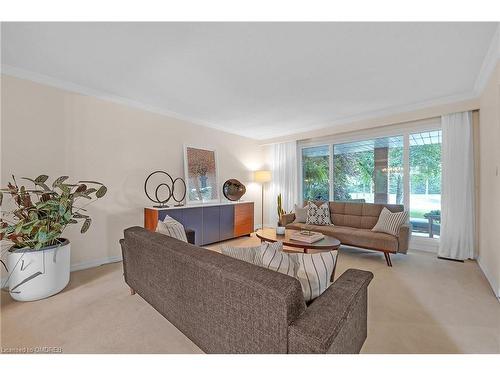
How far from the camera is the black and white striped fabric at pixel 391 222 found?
3175 mm

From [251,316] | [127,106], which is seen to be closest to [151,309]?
[251,316]

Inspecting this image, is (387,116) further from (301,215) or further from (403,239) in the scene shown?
(301,215)

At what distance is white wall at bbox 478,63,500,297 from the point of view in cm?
234

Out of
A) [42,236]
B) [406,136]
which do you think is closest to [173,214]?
[42,236]

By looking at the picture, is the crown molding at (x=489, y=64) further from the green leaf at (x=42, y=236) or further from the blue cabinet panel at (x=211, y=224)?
the green leaf at (x=42, y=236)

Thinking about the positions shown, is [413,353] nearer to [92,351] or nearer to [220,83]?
[92,351]

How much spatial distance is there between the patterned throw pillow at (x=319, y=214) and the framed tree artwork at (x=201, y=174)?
1805mm

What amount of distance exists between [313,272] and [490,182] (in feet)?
9.72

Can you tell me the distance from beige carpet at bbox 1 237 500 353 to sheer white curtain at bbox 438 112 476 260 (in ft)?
2.33

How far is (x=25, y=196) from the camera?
2209mm

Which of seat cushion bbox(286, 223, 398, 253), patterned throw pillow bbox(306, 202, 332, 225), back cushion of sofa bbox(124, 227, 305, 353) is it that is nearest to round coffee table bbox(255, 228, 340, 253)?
seat cushion bbox(286, 223, 398, 253)

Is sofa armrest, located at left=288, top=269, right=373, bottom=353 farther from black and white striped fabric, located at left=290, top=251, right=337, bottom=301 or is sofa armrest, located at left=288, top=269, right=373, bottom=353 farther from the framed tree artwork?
the framed tree artwork

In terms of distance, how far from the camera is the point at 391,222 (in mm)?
3244

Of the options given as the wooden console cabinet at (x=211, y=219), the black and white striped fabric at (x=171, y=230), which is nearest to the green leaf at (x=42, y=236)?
the black and white striped fabric at (x=171, y=230)
